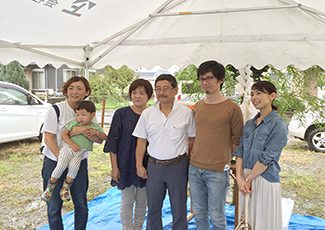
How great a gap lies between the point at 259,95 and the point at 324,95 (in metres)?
2.79

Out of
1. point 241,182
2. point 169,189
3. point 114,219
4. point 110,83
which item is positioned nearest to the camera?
point 241,182

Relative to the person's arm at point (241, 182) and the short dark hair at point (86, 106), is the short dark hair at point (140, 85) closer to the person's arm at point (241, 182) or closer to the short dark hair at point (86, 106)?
A: the short dark hair at point (86, 106)

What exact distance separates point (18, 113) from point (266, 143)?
564cm

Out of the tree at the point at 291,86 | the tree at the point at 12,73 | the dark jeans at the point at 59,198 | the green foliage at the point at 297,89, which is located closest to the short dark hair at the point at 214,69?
the dark jeans at the point at 59,198

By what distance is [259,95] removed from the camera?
185 cm

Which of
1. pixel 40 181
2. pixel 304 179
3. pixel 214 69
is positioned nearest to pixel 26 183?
pixel 40 181

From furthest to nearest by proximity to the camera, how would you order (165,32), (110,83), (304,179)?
(110,83)
(304,179)
(165,32)

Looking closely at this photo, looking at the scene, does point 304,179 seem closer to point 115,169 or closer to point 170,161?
point 170,161

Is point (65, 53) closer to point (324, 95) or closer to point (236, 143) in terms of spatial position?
point (236, 143)

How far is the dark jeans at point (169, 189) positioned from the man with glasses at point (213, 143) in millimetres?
91

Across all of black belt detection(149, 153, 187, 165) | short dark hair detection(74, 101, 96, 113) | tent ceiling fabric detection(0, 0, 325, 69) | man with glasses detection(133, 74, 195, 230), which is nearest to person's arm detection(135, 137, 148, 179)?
man with glasses detection(133, 74, 195, 230)

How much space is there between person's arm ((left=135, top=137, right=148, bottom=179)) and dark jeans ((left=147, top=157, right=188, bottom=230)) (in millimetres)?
56

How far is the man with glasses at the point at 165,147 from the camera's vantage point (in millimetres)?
1982

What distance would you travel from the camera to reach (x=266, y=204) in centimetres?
186
